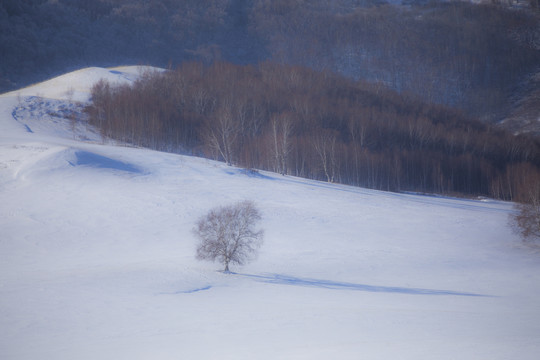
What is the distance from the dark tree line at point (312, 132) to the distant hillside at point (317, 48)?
1134 inches

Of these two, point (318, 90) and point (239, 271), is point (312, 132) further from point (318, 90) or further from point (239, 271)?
point (239, 271)

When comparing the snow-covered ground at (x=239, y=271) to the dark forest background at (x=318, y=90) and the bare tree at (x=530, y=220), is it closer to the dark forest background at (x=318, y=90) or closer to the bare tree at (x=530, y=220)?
the bare tree at (x=530, y=220)

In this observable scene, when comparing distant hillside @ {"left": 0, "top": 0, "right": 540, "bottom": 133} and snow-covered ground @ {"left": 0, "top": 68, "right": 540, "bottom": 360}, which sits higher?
distant hillside @ {"left": 0, "top": 0, "right": 540, "bottom": 133}

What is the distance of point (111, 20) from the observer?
6235 inches

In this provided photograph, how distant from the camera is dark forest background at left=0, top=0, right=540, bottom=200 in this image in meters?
67.2

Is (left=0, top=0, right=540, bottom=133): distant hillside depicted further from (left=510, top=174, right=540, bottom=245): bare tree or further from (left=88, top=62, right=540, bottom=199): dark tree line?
(left=510, top=174, right=540, bottom=245): bare tree

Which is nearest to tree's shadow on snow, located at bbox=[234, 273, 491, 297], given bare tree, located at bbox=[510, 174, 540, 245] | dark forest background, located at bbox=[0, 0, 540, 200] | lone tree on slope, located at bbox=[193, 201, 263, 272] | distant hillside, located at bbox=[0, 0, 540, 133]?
lone tree on slope, located at bbox=[193, 201, 263, 272]

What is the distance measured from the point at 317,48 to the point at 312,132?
118 metres

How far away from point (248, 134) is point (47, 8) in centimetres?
11038

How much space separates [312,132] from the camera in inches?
2926

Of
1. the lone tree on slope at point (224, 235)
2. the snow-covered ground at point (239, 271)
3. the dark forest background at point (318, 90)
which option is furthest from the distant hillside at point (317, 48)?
the lone tree on slope at point (224, 235)

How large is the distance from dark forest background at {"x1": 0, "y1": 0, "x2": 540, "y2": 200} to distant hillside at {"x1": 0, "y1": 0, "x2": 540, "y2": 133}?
0.61 metres

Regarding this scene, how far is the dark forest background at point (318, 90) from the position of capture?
67250mm

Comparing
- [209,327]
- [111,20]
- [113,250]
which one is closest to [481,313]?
[209,327]
